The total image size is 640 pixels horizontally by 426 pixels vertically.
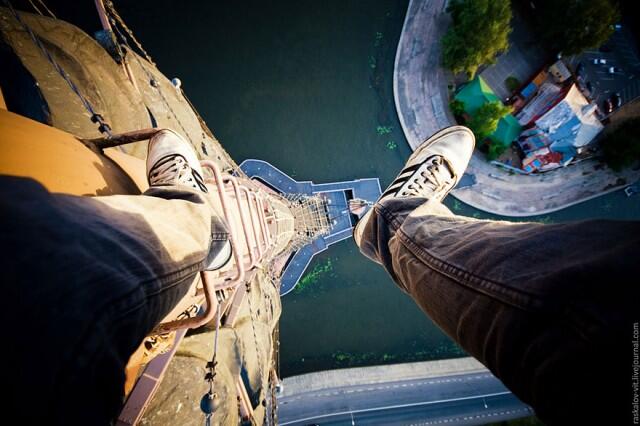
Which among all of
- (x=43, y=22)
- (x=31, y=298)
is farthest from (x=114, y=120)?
(x=31, y=298)

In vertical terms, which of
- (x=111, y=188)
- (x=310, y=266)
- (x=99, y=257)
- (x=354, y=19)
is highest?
(x=354, y=19)

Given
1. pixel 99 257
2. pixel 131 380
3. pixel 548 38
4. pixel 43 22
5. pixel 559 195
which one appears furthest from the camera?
pixel 559 195

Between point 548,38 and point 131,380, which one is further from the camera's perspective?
point 548,38

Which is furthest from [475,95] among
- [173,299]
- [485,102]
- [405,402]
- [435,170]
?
[405,402]

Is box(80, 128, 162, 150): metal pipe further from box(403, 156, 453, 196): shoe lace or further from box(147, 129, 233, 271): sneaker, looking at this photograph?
box(403, 156, 453, 196): shoe lace

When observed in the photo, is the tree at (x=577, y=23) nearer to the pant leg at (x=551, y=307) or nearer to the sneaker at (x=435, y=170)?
the sneaker at (x=435, y=170)

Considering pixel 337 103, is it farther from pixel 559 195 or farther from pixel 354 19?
pixel 559 195

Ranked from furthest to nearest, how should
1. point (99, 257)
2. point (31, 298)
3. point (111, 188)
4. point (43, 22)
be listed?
point (43, 22) → point (111, 188) → point (99, 257) → point (31, 298)
